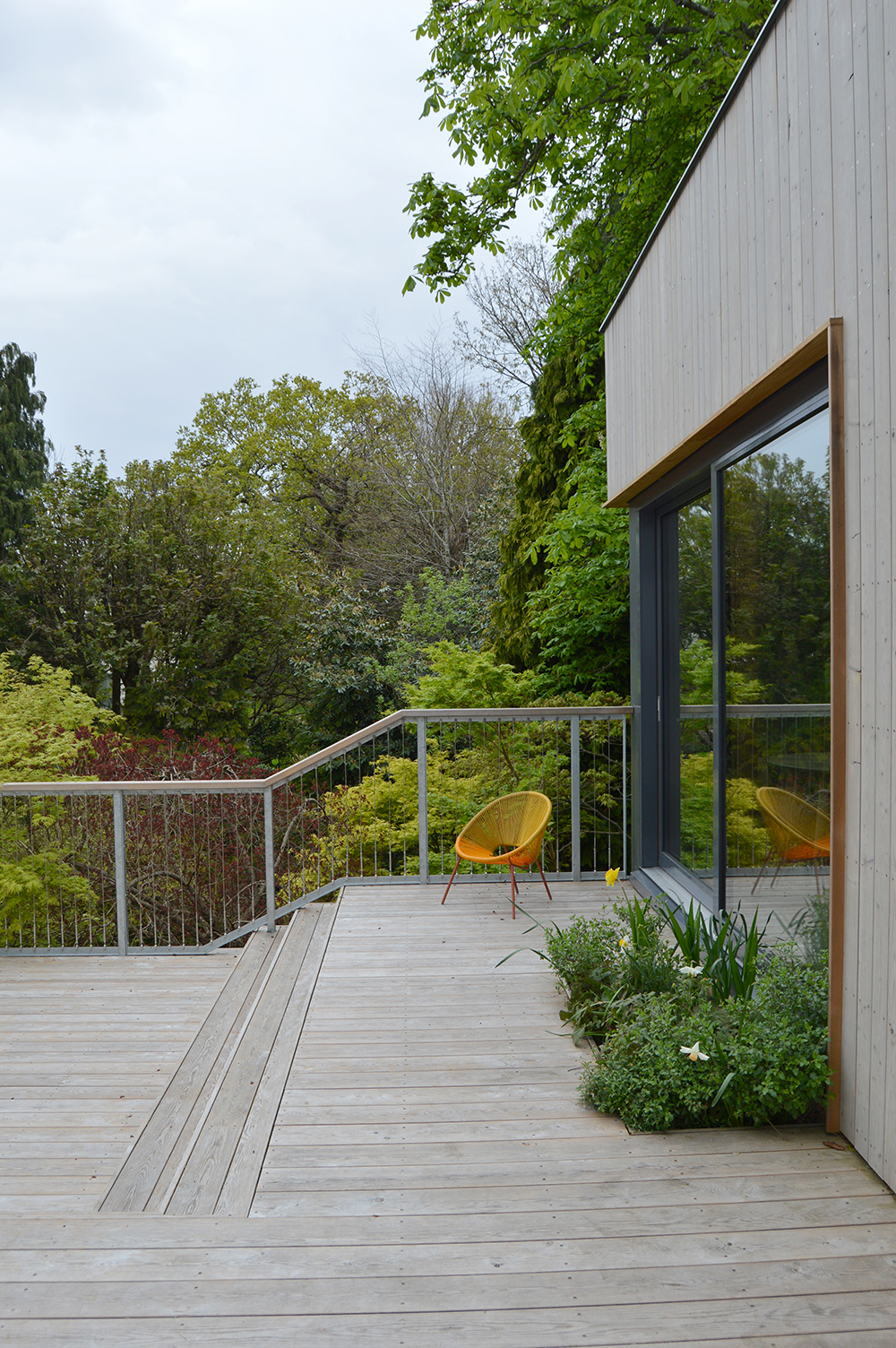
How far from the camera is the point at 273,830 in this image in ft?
20.6

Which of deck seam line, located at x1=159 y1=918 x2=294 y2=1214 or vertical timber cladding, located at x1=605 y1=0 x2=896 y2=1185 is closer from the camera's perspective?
vertical timber cladding, located at x1=605 y1=0 x2=896 y2=1185

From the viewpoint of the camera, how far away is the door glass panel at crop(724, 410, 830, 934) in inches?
114

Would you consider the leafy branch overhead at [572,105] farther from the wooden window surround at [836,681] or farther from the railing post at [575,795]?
the wooden window surround at [836,681]

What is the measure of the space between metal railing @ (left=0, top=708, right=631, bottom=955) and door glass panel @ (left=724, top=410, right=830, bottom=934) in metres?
1.95

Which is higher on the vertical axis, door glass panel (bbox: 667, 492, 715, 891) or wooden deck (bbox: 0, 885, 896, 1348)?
door glass panel (bbox: 667, 492, 715, 891)

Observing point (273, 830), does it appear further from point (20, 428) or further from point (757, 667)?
point (20, 428)

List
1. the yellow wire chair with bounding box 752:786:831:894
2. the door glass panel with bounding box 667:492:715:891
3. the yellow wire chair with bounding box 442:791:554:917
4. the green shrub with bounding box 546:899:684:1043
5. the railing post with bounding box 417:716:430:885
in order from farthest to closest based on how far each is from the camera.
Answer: the railing post with bounding box 417:716:430:885
the yellow wire chair with bounding box 442:791:554:917
the door glass panel with bounding box 667:492:715:891
the green shrub with bounding box 546:899:684:1043
the yellow wire chair with bounding box 752:786:831:894

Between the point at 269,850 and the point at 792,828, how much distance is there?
9.73 ft

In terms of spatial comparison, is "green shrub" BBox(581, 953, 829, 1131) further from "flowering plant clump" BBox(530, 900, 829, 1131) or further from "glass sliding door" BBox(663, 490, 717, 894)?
"glass sliding door" BBox(663, 490, 717, 894)

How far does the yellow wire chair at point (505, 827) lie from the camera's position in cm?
508

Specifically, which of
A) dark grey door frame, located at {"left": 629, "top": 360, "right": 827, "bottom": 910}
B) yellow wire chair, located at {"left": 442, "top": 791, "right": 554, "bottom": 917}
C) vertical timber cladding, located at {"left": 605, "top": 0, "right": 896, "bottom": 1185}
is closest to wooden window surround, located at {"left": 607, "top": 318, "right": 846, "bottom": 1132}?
vertical timber cladding, located at {"left": 605, "top": 0, "right": 896, "bottom": 1185}

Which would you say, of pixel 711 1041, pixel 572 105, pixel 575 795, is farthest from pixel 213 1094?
pixel 572 105

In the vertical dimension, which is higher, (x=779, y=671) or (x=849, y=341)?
(x=849, y=341)

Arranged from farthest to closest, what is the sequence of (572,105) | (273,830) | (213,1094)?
1. (572,105)
2. (273,830)
3. (213,1094)
